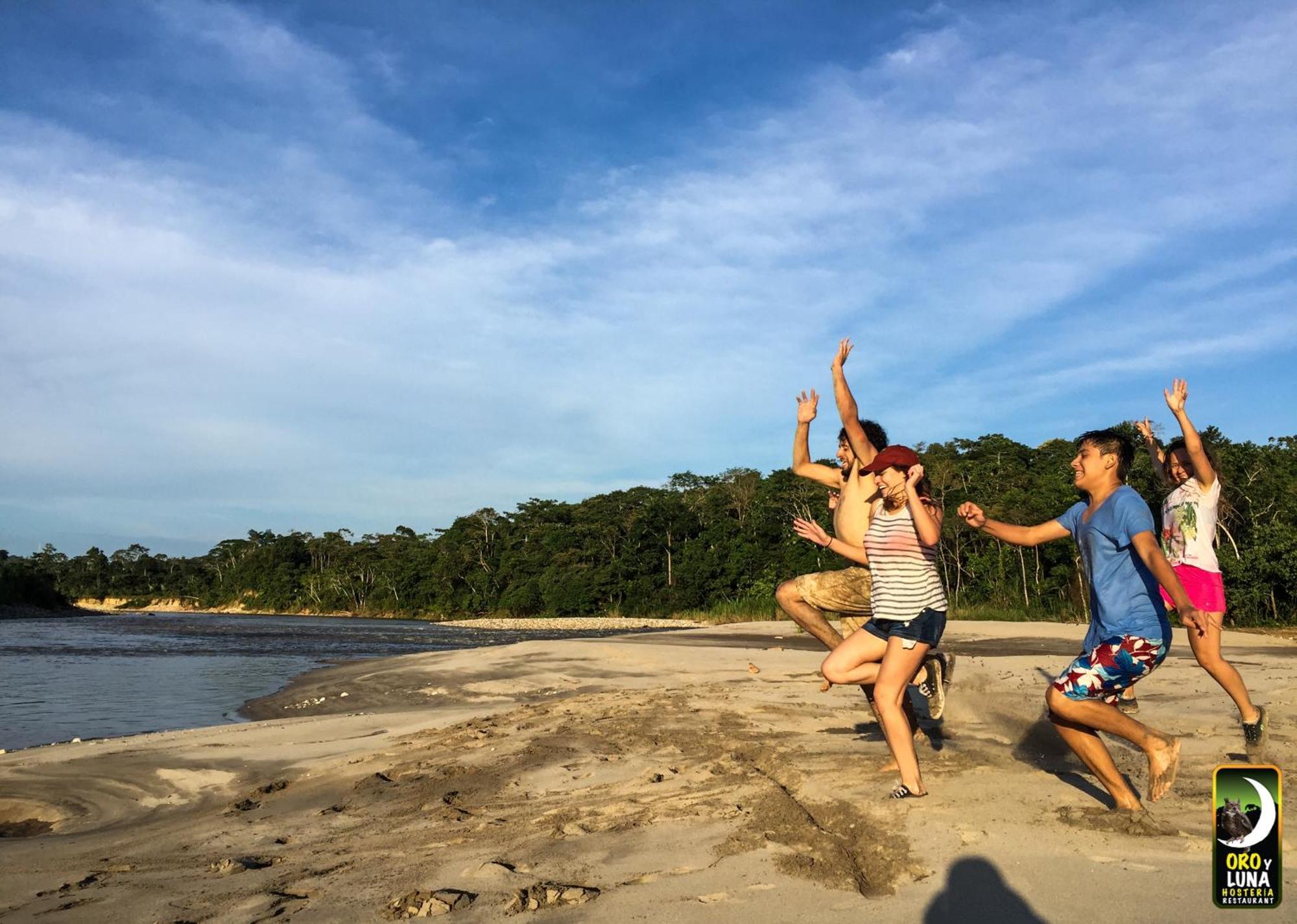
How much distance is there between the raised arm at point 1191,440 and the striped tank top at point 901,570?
1962mm

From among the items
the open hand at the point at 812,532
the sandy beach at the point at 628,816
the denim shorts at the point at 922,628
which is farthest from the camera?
the open hand at the point at 812,532

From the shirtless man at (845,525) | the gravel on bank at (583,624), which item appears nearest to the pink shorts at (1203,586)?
the shirtless man at (845,525)

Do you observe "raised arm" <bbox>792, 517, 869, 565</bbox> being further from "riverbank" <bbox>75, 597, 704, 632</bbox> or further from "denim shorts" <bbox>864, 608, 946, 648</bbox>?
"riverbank" <bbox>75, 597, 704, 632</bbox>

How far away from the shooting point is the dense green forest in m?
25.2

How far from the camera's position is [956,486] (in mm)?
40062

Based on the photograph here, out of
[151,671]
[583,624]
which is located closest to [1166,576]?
[151,671]

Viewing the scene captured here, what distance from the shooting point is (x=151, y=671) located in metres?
16.8

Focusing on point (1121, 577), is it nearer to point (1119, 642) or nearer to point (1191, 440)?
point (1119, 642)

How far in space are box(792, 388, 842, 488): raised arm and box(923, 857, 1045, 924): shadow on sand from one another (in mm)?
2928

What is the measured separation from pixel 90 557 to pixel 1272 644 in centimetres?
13231

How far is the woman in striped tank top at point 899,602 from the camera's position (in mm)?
4113

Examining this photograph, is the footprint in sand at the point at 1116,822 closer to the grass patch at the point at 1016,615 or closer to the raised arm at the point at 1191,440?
the raised arm at the point at 1191,440

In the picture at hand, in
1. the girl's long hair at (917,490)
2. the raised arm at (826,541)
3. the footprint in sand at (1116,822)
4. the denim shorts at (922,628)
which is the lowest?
the footprint in sand at (1116,822)

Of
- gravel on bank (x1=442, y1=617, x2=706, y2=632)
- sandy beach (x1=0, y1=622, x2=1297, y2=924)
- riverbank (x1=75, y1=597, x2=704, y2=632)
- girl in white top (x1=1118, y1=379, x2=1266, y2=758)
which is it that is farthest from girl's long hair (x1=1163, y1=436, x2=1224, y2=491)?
gravel on bank (x1=442, y1=617, x2=706, y2=632)
